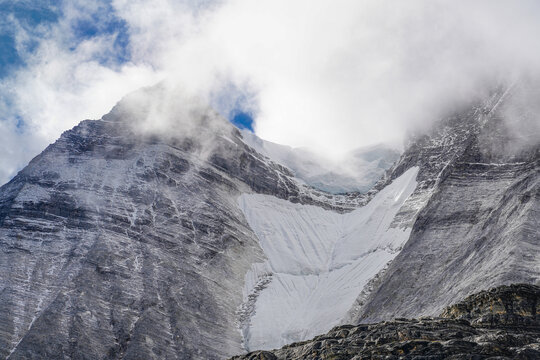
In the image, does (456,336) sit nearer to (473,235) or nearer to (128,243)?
(473,235)

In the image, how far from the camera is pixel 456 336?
46719mm

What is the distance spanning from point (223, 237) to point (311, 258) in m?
20.7

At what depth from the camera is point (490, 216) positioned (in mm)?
102625

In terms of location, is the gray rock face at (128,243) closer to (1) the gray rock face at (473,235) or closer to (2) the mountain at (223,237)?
(2) the mountain at (223,237)

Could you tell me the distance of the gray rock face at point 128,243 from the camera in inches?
3912

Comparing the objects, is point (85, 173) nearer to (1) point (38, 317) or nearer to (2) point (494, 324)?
(1) point (38, 317)

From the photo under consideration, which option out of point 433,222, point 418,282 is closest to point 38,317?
point 418,282

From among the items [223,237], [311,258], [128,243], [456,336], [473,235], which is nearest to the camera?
[456,336]

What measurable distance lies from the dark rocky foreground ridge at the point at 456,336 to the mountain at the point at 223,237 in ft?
76.3

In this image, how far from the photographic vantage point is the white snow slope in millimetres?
116625

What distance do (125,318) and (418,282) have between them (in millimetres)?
38990

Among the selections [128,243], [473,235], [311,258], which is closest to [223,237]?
[128,243]

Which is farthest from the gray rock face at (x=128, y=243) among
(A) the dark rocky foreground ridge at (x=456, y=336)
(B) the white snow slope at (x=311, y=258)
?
(A) the dark rocky foreground ridge at (x=456, y=336)

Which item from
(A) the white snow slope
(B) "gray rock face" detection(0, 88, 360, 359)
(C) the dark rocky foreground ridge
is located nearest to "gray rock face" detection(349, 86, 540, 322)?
(A) the white snow slope
